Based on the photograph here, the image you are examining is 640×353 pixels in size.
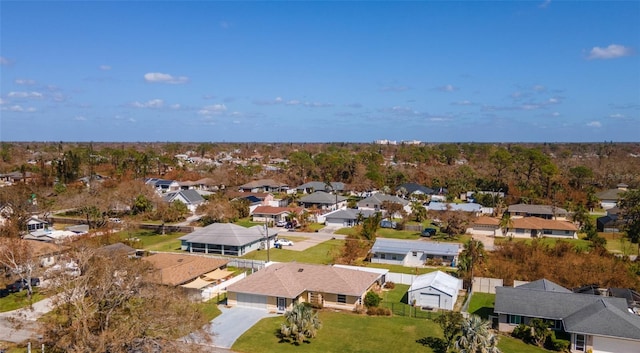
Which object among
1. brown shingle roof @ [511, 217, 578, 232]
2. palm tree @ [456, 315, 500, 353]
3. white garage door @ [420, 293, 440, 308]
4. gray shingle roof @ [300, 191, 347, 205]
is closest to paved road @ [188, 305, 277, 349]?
white garage door @ [420, 293, 440, 308]

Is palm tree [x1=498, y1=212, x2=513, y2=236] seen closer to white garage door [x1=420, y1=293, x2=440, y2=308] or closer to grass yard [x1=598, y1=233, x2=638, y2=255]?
grass yard [x1=598, y1=233, x2=638, y2=255]

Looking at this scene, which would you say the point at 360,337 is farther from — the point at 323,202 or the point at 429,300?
the point at 323,202

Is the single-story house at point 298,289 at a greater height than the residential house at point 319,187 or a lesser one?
lesser

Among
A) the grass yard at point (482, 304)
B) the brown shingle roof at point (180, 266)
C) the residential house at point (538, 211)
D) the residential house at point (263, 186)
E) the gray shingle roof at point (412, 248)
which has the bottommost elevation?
the grass yard at point (482, 304)

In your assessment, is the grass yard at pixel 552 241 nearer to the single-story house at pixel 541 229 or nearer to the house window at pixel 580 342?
the single-story house at pixel 541 229

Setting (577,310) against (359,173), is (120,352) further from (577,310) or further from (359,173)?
(359,173)

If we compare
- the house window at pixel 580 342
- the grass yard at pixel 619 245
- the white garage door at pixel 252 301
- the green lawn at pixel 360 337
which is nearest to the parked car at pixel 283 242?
the white garage door at pixel 252 301

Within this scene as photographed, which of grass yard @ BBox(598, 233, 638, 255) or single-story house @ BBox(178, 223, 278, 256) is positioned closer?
grass yard @ BBox(598, 233, 638, 255)
